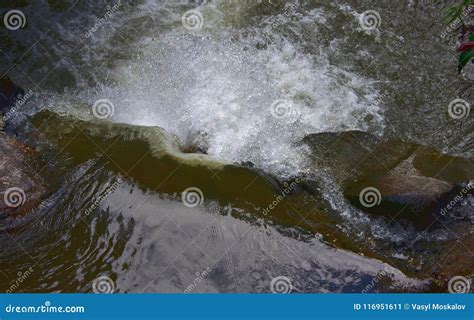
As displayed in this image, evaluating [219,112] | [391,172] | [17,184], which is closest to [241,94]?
[219,112]

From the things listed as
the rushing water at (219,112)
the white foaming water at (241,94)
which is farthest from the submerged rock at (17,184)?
the white foaming water at (241,94)

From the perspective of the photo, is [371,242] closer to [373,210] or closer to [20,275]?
[373,210]

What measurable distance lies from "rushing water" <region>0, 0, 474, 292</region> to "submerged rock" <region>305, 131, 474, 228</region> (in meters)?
0.22

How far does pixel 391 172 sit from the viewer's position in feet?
23.5

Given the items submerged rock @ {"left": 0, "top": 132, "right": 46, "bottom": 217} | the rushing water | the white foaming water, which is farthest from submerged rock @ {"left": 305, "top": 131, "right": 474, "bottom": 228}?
submerged rock @ {"left": 0, "top": 132, "right": 46, "bottom": 217}

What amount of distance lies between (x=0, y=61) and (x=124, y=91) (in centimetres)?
225

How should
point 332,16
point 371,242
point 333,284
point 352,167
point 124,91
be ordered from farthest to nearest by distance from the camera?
point 332,16
point 124,91
point 352,167
point 371,242
point 333,284

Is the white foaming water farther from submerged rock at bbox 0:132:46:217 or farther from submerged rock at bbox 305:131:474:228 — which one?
submerged rock at bbox 0:132:46:217

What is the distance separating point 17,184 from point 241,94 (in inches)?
139

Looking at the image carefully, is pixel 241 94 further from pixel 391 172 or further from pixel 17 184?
pixel 17 184

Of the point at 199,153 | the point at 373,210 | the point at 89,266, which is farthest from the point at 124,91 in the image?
the point at 373,210

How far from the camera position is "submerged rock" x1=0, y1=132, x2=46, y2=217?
6.92 meters

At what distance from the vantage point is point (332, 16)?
9141mm

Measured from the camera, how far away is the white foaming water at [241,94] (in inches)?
310
